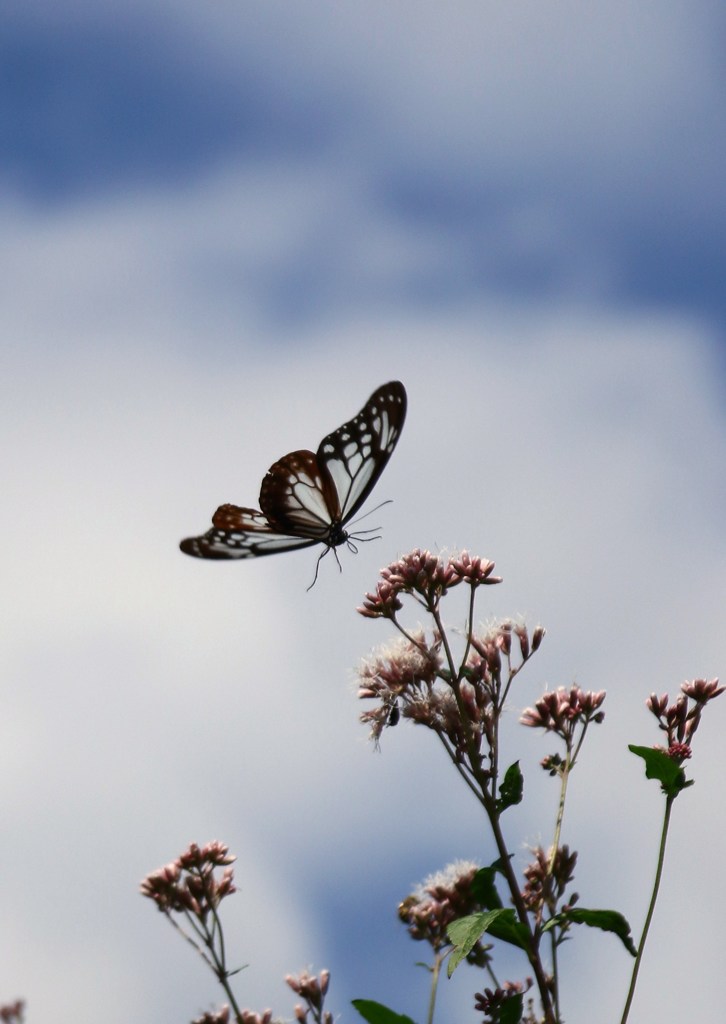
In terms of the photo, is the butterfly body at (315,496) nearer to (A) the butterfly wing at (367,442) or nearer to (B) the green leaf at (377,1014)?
(A) the butterfly wing at (367,442)

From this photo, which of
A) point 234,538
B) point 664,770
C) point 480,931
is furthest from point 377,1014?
point 234,538

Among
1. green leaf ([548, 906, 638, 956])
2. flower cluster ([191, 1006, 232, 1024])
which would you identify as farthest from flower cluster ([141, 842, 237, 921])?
green leaf ([548, 906, 638, 956])

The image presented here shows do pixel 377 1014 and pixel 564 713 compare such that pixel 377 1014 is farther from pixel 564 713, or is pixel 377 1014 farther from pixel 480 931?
pixel 564 713

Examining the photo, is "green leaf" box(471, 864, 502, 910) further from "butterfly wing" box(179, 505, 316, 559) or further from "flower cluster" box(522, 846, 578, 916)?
"butterfly wing" box(179, 505, 316, 559)

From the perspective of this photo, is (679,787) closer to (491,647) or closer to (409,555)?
(491,647)

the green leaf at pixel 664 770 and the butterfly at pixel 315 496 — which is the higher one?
the butterfly at pixel 315 496

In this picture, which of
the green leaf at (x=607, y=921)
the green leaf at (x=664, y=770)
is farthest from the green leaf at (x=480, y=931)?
the green leaf at (x=664, y=770)

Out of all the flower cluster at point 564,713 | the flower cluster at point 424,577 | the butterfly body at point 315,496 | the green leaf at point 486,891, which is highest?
the butterfly body at point 315,496

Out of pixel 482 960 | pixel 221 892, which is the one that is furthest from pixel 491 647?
pixel 221 892
